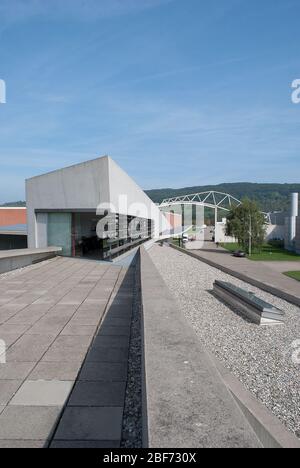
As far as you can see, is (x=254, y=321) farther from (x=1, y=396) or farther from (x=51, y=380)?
(x=1, y=396)

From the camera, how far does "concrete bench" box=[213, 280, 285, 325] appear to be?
7.70 metres

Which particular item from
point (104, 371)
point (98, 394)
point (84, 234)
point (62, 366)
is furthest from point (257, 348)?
point (84, 234)

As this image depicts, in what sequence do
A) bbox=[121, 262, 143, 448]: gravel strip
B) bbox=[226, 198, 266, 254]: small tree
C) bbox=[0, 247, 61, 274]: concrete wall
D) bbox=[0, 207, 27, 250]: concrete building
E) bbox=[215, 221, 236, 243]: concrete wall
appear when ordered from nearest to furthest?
bbox=[121, 262, 143, 448]: gravel strip → bbox=[0, 247, 61, 274]: concrete wall → bbox=[0, 207, 27, 250]: concrete building → bbox=[226, 198, 266, 254]: small tree → bbox=[215, 221, 236, 243]: concrete wall

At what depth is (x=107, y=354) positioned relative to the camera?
5777mm

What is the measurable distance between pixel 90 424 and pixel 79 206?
674 inches

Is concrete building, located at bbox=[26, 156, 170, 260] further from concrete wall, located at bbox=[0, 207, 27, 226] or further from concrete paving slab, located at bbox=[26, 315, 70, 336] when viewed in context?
concrete wall, located at bbox=[0, 207, 27, 226]

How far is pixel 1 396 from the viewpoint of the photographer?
171 inches

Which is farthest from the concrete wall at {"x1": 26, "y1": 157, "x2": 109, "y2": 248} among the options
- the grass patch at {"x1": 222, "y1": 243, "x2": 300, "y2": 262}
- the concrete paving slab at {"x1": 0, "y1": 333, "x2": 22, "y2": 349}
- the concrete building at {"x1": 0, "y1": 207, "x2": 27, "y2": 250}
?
Answer: the grass patch at {"x1": 222, "y1": 243, "x2": 300, "y2": 262}

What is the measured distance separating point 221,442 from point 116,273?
532 inches

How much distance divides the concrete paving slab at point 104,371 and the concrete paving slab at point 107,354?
4.9 inches

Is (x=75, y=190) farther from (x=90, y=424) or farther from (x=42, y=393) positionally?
(x=90, y=424)

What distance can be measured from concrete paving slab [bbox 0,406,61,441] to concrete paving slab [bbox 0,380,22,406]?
0.69ft

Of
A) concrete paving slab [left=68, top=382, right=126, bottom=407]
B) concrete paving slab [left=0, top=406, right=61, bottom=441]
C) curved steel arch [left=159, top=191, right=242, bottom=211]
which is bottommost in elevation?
concrete paving slab [left=68, top=382, right=126, bottom=407]
